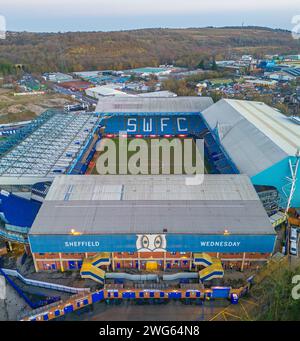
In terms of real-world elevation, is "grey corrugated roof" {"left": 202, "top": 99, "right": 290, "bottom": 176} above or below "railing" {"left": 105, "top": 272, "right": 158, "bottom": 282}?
above

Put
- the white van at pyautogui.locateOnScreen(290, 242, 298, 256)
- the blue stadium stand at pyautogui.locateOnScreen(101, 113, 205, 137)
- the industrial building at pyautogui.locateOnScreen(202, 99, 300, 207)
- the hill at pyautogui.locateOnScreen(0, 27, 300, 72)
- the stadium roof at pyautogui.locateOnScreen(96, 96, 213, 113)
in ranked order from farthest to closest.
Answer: the hill at pyautogui.locateOnScreen(0, 27, 300, 72), the stadium roof at pyautogui.locateOnScreen(96, 96, 213, 113), the blue stadium stand at pyautogui.locateOnScreen(101, 113, 205, 137), the industrial building at pyautogui.locateOnScreen(202, 99, 300, 207), the white van at pyautogui.locateOnScreen(290, 242, 298, 256)

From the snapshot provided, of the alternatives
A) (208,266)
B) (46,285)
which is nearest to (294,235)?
(208,266)

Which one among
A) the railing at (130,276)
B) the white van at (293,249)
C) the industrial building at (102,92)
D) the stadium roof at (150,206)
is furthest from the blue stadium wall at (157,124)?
the railing at (130,276)

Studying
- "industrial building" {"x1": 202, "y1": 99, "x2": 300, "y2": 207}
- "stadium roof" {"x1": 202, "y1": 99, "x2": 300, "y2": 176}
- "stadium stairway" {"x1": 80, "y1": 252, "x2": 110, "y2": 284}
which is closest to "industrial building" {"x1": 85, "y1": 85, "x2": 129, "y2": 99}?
"industrial building" {"x1": 202, "y1": 99, "x2": 300, "y2": 207}

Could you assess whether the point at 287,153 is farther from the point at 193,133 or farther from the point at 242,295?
the point at 193,133

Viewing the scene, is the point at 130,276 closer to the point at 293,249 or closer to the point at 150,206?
the point at 150,206

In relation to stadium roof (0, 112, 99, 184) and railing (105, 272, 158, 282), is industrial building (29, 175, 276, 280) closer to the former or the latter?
railing (105, 272, 158, 282)
